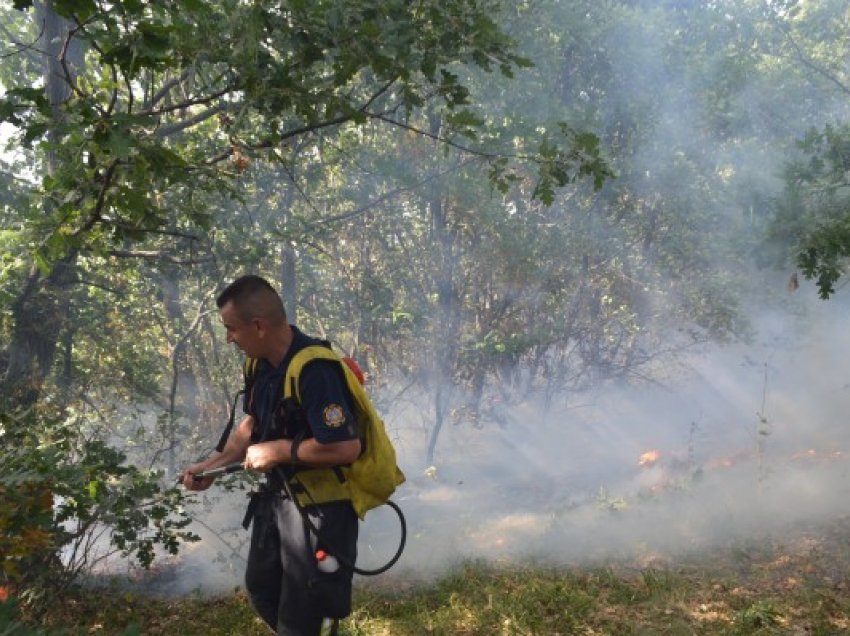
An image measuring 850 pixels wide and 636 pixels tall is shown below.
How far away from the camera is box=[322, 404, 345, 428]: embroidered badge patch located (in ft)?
8.90

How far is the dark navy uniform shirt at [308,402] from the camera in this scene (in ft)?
8.91

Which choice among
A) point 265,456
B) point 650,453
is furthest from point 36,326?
point 650,453

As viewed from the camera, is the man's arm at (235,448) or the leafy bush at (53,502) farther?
the man's arm at (235,448)

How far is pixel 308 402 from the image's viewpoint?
2756 millimetres

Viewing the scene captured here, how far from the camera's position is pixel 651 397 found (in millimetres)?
18266

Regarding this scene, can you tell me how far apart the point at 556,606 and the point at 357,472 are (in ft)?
7.80

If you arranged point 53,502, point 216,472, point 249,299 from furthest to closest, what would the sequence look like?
point 53,502 < point 216,472 < point 249,299

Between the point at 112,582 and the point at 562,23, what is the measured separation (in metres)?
11.7

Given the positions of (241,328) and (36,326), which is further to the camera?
(36,326)

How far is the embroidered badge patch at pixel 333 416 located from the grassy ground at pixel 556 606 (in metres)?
2.11

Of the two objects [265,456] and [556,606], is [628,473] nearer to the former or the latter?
[556,606]

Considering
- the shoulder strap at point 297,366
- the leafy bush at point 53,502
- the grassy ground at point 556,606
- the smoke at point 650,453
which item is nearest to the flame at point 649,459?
the smoke at point 650,453

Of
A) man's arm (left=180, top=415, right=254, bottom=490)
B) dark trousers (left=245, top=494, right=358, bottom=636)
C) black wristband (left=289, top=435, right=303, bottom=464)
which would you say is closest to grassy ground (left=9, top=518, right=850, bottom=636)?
man's arm (left=180, top=415, right=254, bottom=490)

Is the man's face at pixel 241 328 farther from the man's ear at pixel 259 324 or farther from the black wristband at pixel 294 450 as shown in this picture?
the black wristband at pixel 294 450
